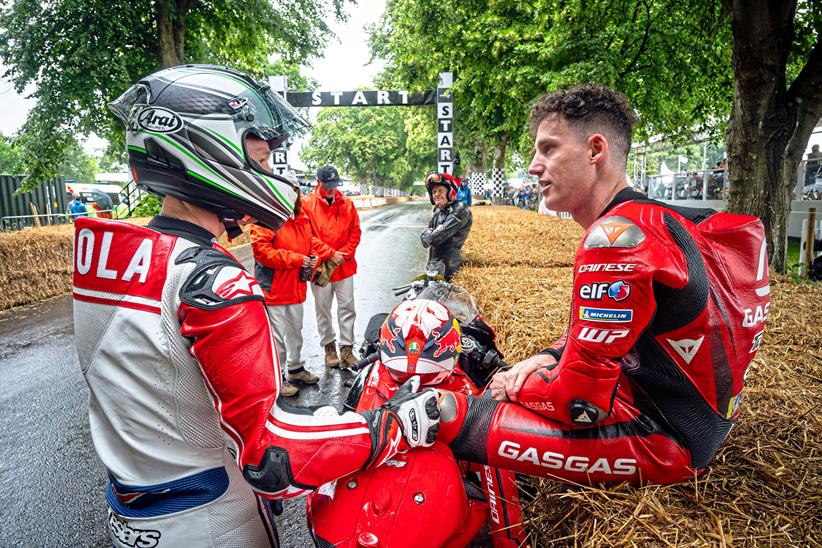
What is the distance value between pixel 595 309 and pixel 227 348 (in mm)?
1155

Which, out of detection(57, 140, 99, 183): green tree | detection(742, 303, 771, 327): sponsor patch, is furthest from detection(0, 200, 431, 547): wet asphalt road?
detection(57, 140, 99, 183): green tree

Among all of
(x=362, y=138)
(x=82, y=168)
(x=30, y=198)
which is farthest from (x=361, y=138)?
(x=82, y=168)

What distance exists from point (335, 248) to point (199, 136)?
4317mm

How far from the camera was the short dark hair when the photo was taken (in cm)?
191

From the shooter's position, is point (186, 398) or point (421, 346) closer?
point (186, 398)

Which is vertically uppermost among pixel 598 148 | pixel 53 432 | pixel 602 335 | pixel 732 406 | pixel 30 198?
pixel 30 198

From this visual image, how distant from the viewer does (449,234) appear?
6.59 meters

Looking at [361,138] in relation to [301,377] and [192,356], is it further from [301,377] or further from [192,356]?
[192,356]

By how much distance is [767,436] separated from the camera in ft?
Answer: 7.16

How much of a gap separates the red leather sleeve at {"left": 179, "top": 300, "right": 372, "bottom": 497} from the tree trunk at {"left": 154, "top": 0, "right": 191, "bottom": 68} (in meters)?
14.9

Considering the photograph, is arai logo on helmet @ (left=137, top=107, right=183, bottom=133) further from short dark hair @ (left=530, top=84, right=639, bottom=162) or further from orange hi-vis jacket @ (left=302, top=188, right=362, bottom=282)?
orange hi-vis jacket @ (left=302, top=188, right=362, bottom=282)

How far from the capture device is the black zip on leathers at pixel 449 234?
6.58m

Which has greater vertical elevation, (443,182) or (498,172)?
(498,172)

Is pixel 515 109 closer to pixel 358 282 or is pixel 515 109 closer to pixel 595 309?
pixel 358 282
